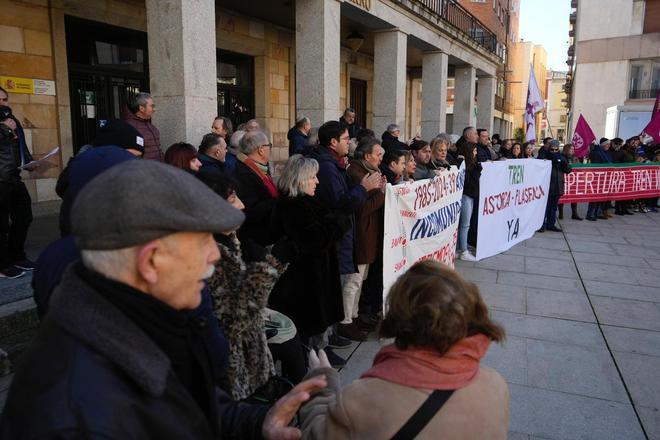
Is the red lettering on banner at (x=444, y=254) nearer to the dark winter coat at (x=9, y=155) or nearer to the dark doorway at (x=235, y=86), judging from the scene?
the dark winter coat at (x=9, y=155)

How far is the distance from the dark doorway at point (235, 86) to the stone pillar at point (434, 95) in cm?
511

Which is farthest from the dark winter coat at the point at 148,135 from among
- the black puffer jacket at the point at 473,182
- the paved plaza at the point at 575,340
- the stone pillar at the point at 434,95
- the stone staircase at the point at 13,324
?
the stone pillar at the point at 434,95

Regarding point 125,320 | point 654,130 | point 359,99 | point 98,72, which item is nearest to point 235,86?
point 98,72

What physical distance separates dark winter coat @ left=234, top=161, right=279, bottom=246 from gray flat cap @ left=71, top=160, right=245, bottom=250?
2.61m

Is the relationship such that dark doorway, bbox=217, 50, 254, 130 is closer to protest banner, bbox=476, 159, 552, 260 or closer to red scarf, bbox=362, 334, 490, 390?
protest banner, bbox=476, 159, 552, 260

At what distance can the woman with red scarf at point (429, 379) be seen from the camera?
5.05ft

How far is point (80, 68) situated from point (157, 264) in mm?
8285

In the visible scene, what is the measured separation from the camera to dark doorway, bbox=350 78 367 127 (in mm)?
16998

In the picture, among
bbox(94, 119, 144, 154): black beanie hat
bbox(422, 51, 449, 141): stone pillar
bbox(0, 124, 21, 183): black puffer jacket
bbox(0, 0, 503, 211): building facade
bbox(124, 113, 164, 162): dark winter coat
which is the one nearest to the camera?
bbox(94, 119, 144, 154): black beanie hat

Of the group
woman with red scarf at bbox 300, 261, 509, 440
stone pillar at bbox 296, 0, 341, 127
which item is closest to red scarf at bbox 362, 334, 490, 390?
woman with red scarf at bbox 300, 261, 509, 440

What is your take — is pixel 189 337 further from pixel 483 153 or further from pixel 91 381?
pixel 483 153

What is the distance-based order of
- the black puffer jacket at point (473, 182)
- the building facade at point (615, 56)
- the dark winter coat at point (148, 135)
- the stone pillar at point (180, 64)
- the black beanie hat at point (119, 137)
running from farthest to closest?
the building facade at point (615, 56)
the black puffer jacket at point (473, 182)
the stone pillar at point (180, 64)
the dark winter coat at point (148, 135)
the black beanie hat at point (119, 137)

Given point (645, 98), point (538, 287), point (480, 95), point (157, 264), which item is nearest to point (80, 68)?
point (538, 287)

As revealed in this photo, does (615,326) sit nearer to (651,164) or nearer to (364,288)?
(364,288)
